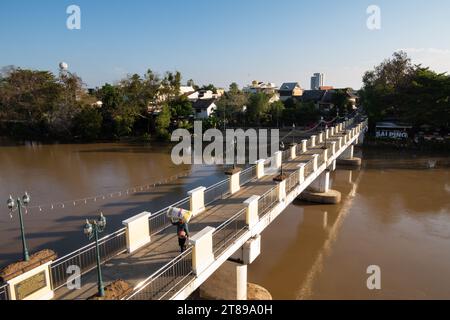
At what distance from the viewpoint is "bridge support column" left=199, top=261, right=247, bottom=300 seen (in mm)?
9414

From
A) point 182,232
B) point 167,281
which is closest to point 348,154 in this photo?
point 182,232

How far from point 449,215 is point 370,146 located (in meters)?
22.3

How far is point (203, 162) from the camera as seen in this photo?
32562 millimetres

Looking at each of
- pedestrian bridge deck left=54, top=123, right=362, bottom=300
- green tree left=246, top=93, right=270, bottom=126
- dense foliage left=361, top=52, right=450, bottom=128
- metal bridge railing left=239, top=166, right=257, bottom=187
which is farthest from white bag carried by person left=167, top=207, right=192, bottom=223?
green tree left=246, top=93, right=270, bottom=126

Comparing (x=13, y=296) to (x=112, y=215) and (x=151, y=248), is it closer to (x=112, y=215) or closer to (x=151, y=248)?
(x=151, y=248)

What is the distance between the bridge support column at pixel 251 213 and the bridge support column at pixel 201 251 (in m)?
2.08

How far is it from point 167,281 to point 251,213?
3542 millimetres

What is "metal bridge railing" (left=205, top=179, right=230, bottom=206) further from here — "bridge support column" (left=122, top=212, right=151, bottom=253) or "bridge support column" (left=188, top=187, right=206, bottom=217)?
→ "bridge support column" (left=122, top=212, right=151, bottom=253)

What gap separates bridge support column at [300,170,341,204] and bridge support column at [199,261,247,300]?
38.4 feet

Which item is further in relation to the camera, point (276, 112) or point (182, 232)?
point (276, 112)

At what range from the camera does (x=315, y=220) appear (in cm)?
1809

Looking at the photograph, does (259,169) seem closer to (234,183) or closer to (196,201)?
(234,183)

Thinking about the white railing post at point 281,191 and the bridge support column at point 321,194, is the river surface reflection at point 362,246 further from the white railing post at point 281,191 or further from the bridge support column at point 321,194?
the white railing post at point 281,191
